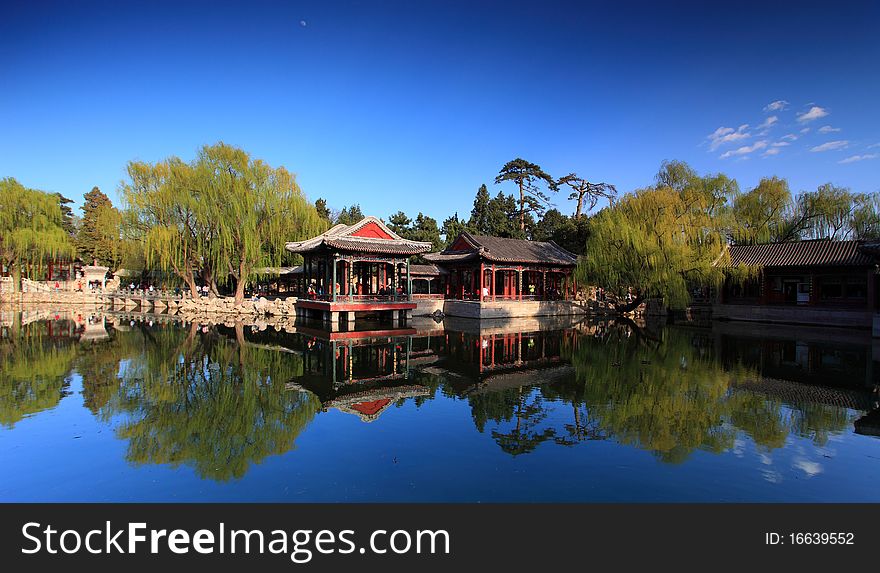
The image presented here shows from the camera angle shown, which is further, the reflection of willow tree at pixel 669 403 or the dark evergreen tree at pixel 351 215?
the dark evergreen tree at pixel 351 215

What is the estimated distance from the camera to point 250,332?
1736 cm

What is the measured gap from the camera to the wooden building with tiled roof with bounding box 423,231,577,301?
80.8ft

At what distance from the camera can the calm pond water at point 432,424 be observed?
4.68 m

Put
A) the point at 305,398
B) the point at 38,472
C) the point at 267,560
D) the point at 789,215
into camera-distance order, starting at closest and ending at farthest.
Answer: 1. the point at 267,560
2. the point at 38,472
3. the point at 305,398
4. the point at 789,215

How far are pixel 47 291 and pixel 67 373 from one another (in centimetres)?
2949

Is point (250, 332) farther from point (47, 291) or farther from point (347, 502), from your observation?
point (47, 291)

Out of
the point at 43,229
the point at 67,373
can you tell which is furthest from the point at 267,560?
the point at 43,229

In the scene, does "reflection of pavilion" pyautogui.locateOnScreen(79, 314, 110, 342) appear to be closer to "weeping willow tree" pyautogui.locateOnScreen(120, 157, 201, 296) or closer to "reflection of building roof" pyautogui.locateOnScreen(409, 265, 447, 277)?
"weeping willow tree" pyautogui.locateOnScreen(120, 157, 201, 296)

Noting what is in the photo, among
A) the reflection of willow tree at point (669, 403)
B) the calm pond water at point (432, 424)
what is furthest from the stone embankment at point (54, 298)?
the reflection of willow tree at point (669, 403)

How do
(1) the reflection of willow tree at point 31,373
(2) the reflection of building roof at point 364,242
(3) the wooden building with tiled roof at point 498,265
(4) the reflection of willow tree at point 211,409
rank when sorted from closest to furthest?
1. (4) the reflection of willow tree at point 211,409
2. (1) the reflection of willow tree at point 31,373
3. (2) the reflection of building roof at point 364,242
4. (3) the wooden building with tiled roof at point 498,265

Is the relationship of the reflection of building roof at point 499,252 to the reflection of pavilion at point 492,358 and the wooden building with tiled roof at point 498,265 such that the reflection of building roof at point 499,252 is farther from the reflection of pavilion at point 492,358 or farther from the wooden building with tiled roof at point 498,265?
the reflection of pavilion at point 492,358

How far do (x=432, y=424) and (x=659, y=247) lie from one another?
A: 60.4ft

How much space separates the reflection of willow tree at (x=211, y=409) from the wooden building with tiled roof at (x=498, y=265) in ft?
46.1

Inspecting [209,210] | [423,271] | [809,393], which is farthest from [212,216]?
[809,393]
